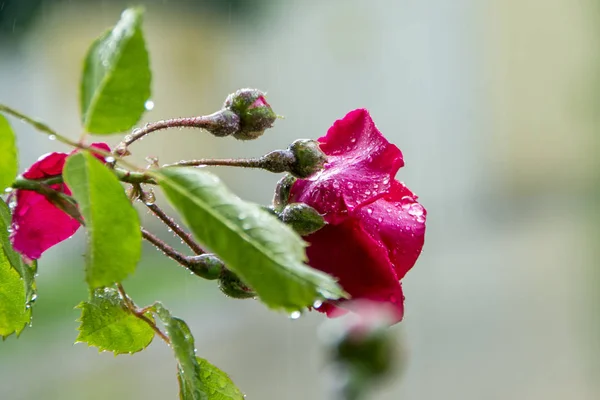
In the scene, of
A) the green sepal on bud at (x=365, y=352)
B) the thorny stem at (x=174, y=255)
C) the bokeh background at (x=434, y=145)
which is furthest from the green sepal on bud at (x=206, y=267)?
the bokeh background at (x=434, y=145)

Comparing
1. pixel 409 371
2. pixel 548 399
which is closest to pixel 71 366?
pixel 409 371

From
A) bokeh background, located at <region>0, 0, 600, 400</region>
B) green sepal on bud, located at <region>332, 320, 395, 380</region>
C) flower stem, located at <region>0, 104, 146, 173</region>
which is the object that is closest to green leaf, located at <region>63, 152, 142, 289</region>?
flower stem, located at <region>0, 104, 146, 173</region>

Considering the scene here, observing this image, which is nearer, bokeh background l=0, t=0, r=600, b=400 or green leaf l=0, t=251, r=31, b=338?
green leaf l=0, t=251, r=31, b=338

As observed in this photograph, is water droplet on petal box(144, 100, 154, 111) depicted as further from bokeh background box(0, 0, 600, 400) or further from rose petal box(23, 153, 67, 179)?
bokeh background box(0, 0, 600, 400)

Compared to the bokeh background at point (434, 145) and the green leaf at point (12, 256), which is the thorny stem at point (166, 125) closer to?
the green leaf at point (12, 256)

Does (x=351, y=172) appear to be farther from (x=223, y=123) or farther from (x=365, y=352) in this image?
(x=365, y=352)

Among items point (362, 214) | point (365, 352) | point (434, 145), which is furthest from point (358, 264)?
point (434, 145)

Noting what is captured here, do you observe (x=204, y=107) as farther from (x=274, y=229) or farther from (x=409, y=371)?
(x=274, y=229)
